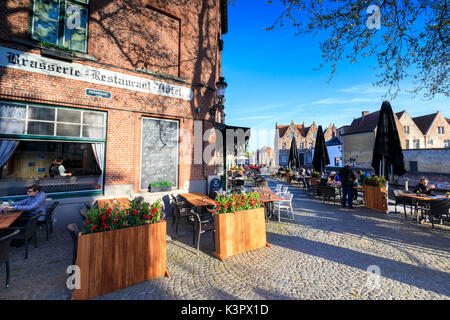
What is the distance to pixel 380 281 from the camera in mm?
3266

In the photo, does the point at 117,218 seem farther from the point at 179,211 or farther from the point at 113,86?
the point at 113,86

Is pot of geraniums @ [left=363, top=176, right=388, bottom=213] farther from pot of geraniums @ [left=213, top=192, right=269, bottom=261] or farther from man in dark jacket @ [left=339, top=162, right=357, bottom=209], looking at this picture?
pot of geraniums @ [left=213, top=192, right=269, bottom=261]

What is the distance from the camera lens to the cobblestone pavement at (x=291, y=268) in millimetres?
2955

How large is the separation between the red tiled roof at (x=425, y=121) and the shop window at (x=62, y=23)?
49299mm

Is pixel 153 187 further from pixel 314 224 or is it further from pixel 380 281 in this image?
pixel 380 281

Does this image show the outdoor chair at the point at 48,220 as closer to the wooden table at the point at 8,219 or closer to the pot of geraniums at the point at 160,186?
the wooden table at the point at 8,219

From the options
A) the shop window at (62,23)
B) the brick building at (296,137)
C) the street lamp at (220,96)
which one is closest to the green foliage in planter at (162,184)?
the street lamp at (220,96)

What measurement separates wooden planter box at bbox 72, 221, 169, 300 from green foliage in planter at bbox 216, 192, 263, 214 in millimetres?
1287

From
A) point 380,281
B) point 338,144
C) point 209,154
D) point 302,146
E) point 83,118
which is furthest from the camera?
point 302,146

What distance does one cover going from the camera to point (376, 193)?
26.6 feet

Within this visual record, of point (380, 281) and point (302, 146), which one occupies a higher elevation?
point (302, 146)
